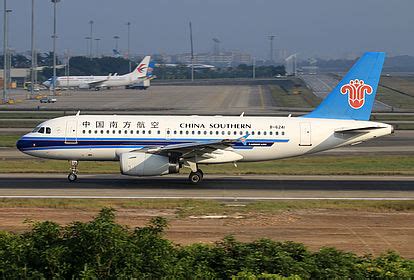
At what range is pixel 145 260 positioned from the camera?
1720 centimetres

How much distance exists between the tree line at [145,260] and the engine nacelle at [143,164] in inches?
784

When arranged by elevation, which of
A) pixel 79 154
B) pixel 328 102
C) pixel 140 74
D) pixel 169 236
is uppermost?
pixel 140 74

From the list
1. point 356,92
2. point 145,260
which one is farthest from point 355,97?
point 145,260

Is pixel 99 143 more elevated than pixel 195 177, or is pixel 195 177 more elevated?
pixel 99 143

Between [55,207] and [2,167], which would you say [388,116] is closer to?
[2,167]

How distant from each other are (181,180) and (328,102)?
9.56 meters

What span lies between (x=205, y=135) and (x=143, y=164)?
4470mm

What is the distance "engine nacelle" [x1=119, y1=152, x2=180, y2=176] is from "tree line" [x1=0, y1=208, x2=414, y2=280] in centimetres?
1992

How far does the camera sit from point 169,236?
90.5 feet

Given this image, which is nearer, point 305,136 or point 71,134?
point 71,134

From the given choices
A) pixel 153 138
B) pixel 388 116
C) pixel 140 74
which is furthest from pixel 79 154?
pixel 140 74

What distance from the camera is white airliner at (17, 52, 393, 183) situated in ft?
134

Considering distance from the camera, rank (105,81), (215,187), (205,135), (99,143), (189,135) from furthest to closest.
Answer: (105,81), (205,135), (189,135), (99,143), (215,187)

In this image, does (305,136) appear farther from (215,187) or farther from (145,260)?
(145,260)
